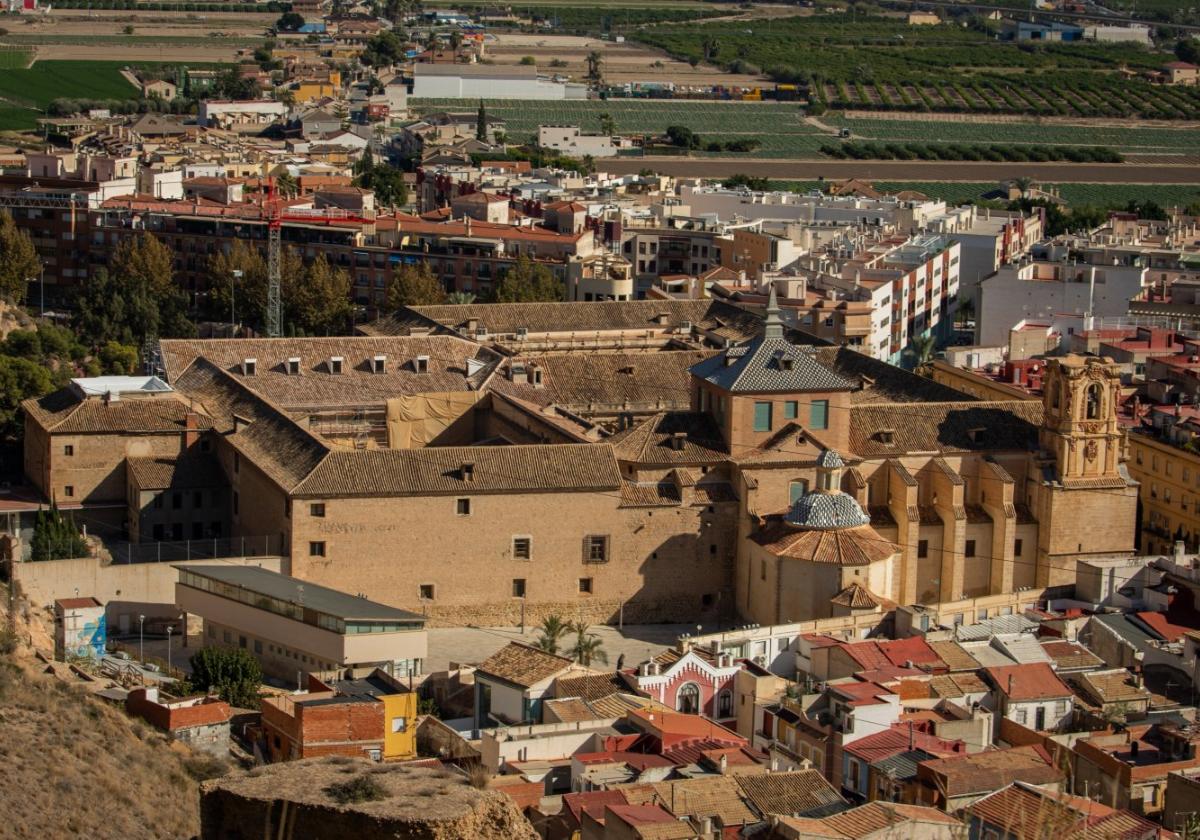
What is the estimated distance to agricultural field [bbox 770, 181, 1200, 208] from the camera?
11650 cm

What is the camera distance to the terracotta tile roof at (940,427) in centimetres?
4925

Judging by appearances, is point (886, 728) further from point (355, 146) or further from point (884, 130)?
point (884, 130)

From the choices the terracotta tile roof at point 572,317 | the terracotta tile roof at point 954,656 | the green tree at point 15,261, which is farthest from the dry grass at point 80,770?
the green tree at point 15,261

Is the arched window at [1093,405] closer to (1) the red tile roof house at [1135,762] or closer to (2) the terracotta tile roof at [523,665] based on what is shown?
(1) the red tile roof house at [1135,762]

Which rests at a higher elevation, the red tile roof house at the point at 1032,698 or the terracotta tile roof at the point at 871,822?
the terracotta tile roof at the point at 871,822

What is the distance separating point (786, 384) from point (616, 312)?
15.2m

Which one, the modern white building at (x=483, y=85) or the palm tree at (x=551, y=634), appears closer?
the palm tree at (x=551, y=634)

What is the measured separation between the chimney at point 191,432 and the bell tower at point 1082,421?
51.1 feet

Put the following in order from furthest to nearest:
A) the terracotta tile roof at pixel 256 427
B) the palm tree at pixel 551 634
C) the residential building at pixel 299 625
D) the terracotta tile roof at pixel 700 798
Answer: the terracotta tile roof at pixel 256 427, the palm tree at pixel 551 634, the residential building at pixel 299 625, the terracotta tile roof at pixel 700 798

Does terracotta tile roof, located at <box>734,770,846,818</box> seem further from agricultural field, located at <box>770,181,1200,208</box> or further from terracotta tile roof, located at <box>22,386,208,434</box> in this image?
agricultural field, located at <box>770,181,1200,208</box>

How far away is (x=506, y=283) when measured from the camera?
246ft

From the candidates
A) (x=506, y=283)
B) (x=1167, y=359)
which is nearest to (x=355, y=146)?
(x=506, y=283)

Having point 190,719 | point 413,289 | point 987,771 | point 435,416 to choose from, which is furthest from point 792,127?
point 190,719

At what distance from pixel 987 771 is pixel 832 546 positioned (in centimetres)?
1085
